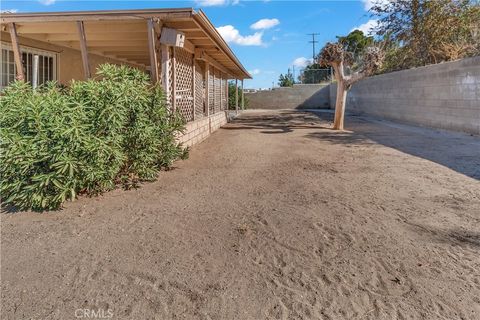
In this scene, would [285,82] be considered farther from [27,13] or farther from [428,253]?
[428,253]

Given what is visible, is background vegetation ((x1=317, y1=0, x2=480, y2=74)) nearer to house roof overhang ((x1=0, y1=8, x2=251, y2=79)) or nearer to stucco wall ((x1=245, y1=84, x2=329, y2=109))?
house roof overhang ((x1=0, y1=8, x2=251, y2=79))

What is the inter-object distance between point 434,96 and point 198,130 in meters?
7.64

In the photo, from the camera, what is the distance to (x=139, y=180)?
5.30 meters

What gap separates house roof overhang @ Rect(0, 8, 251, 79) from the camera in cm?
625

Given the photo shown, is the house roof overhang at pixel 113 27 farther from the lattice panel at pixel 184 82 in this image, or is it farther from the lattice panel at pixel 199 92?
the lattice panel at pixel 199 92

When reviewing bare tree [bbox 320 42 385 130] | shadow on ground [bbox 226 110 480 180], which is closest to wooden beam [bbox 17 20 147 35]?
shadow on ground [bbox 226 110 480 180]

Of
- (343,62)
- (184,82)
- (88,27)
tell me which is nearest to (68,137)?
(88,27)

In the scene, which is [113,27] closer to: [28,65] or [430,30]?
[28,65]

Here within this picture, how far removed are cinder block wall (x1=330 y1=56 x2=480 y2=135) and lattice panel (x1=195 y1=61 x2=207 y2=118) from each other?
7350mm

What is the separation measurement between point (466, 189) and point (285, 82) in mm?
32680

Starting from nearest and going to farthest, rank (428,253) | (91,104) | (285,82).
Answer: (428,253)
(91,104)
(285,82)

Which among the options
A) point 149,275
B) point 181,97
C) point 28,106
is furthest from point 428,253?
point 181,97

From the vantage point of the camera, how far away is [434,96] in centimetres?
1173

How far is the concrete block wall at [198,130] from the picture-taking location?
8031 mm
